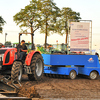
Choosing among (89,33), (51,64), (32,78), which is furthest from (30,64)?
(89,33)

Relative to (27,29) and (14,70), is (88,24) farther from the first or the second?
(27,29)

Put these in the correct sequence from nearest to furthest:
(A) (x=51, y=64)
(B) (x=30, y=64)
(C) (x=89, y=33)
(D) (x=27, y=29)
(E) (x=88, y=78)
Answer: (B) (x=30, y=64), (A) (x=51, y=64), (E) (x=88, y=78), (C) (x=89, y=33), (D) (x=27, y=29)

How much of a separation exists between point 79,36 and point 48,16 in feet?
101

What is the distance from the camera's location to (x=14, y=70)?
934 centimetres

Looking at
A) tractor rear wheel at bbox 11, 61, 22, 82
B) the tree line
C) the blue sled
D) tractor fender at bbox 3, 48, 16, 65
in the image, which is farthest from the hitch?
Answer: the tree line

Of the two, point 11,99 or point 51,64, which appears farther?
point 51,64

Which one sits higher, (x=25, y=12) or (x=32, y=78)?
(x=25, y=12)

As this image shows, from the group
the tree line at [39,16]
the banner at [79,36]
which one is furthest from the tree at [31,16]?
the banner at [79,36]

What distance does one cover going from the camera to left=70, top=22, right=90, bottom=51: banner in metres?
13.9

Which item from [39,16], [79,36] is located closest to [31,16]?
[39,16]

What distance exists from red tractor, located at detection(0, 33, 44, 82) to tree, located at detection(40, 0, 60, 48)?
3331 cm

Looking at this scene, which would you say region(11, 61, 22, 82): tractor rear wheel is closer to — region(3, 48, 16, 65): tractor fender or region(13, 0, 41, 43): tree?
region(3, 48, 16, 65): tractor fender

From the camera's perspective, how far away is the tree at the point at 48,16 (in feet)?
144

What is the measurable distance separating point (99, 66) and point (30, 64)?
14.7 feet
